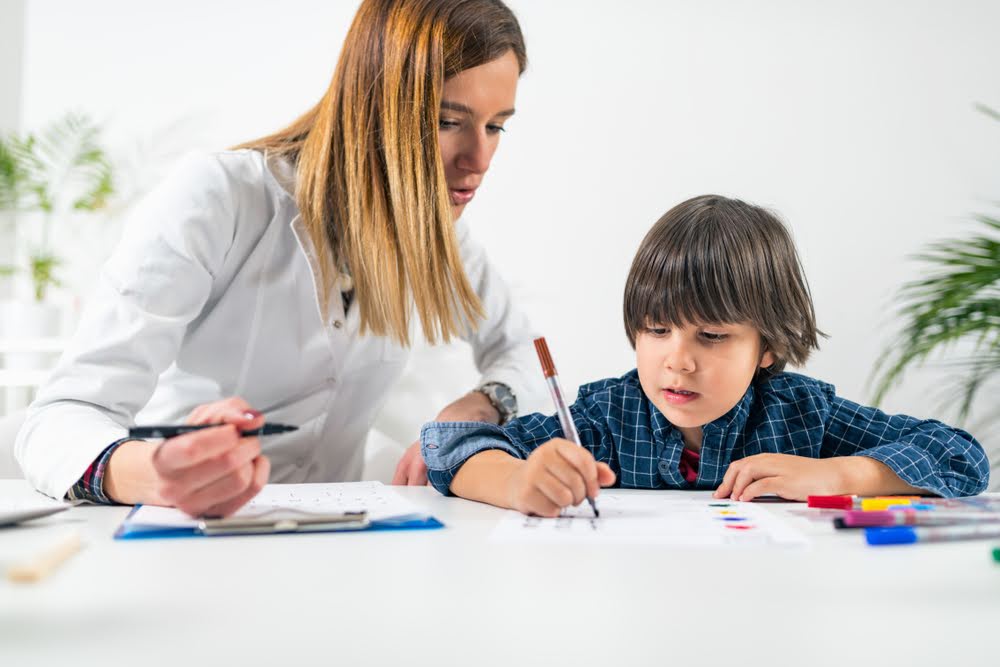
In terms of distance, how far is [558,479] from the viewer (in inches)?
27.0

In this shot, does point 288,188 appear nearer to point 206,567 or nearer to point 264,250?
point 264,250

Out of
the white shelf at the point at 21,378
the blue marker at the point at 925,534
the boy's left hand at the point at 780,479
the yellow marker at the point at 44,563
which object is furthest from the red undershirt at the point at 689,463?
the white shelf at the point at 21,378

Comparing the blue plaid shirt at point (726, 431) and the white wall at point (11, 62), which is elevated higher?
the white wall at point (11, 62)

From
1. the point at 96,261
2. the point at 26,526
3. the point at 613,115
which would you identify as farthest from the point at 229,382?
the point at 96,261

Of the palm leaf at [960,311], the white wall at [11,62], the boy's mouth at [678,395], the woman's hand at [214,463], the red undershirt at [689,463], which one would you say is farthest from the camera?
the white wall at [11,62]

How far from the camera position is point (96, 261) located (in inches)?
102

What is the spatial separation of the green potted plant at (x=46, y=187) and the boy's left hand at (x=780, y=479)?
2093 millimetres

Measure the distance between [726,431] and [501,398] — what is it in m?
0.36

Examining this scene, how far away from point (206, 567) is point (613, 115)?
1.88m

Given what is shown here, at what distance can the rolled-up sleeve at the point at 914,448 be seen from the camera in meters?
0.89

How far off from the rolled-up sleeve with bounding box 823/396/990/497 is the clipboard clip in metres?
0.59

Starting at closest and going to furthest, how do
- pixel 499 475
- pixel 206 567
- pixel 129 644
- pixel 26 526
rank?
pixel 129 644 → pixel 206 567 → pixel 26 526 → pixel 499 475

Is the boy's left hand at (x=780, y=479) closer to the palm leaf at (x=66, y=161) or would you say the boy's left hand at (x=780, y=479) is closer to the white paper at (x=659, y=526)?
the white paper at (x=659, y=526)

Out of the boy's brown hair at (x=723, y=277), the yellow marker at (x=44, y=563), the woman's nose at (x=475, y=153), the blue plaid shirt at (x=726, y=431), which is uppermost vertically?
the woman's nose at (x=475, y=153)
